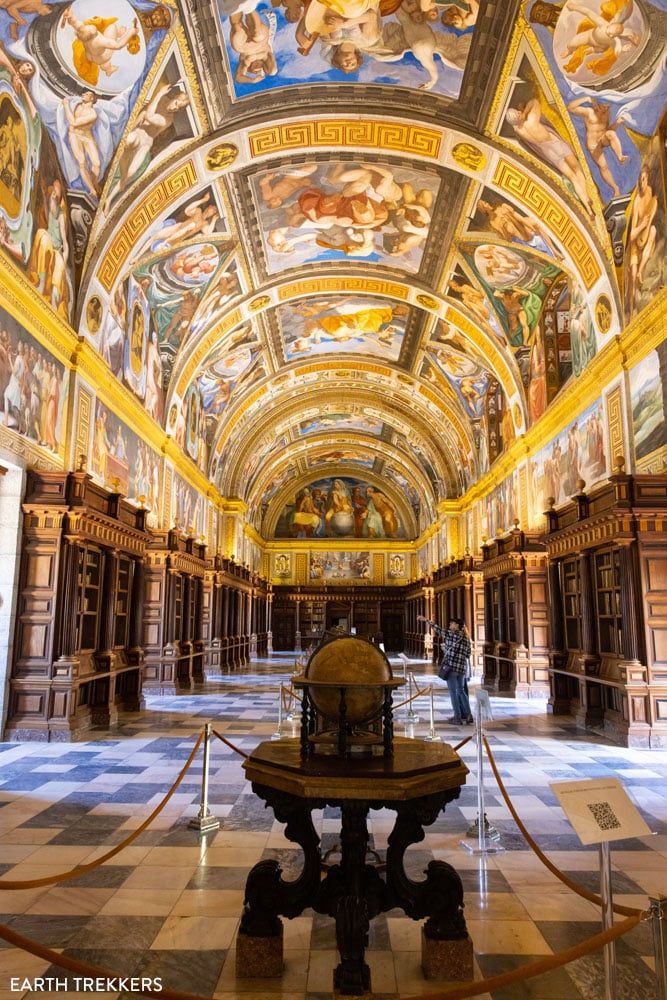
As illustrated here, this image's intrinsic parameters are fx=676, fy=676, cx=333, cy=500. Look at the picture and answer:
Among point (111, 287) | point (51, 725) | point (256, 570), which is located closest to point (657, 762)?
point (51, 725)

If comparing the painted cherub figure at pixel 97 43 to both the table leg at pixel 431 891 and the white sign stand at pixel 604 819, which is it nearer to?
the table leg at pixel 431 891

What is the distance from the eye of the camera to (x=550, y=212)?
1288 cm

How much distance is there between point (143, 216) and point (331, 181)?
4290 millimetres

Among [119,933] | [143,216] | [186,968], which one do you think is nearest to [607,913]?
[186,968]

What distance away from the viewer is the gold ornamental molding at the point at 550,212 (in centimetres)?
1254

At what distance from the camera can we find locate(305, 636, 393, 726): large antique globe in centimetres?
403

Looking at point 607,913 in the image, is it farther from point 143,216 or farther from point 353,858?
point 143,216

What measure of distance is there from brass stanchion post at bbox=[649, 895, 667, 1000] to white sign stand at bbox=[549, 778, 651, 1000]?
0.97 ft

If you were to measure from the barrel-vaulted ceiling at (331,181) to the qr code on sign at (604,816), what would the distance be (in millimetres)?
10228

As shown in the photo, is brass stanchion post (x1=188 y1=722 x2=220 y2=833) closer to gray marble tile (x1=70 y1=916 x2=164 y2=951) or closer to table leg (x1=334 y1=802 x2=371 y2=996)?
gray marble tile (x1=70 y1=916 x2=164 y2=951)

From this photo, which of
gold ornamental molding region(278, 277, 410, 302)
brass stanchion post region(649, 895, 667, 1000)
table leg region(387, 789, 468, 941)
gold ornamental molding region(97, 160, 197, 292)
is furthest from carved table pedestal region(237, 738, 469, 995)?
gold ornamental molding region(278, 277, 410, 302)

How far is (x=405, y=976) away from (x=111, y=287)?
12430mm

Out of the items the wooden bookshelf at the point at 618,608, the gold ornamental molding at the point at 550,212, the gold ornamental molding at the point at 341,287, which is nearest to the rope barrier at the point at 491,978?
the wooden bookshelf at the point at 618,608

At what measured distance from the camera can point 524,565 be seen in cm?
1662
